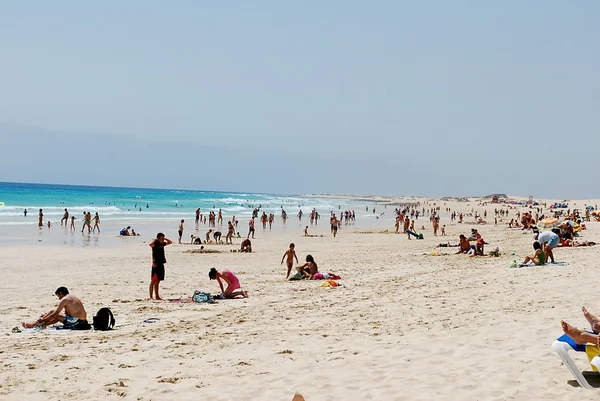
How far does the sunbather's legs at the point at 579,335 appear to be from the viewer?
17.9 feet

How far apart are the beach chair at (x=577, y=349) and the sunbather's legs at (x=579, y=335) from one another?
0.05 metres

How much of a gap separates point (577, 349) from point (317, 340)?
10.9 ft

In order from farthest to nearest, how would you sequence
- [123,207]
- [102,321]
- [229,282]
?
[123,207] < [229,282] < [102,321]

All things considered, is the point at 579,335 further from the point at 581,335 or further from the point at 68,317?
the point at 68,317

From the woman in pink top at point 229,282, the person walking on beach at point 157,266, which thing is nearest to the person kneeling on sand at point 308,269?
the woman in pink top at point 229,282

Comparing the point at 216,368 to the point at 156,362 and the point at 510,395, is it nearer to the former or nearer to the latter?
the point at 156,362

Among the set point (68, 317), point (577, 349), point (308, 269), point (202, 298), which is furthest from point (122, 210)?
point (577, 349)

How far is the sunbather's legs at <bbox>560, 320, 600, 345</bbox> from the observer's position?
215 inches

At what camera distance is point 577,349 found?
5.61m

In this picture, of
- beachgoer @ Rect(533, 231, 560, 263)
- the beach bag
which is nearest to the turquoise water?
the beach bag

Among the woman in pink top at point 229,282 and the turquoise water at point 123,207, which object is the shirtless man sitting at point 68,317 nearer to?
the woman in pink top at point 229,282

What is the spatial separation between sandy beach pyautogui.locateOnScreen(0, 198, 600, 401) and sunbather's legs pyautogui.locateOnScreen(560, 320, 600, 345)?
0.40 meters

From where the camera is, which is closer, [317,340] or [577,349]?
[577,349]

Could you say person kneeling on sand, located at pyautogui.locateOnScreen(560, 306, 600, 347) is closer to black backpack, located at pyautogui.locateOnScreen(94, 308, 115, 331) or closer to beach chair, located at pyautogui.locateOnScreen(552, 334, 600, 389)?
beach chair, located at pyautogui.locateOnScreen(552, 334, 600, 389)
